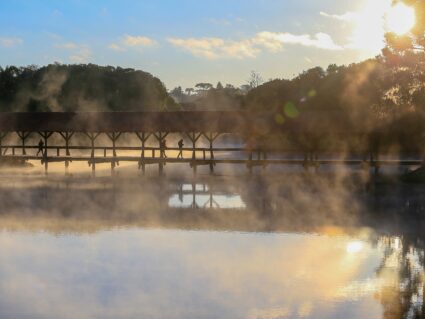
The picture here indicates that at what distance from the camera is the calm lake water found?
10531 millimetres

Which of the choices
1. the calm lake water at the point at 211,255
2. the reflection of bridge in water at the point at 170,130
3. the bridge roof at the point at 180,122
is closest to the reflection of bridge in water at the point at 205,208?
the calm lake water at the point at 211,255

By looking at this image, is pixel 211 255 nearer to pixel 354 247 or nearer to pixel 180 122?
pixel 354 247

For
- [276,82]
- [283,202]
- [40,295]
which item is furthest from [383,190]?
[276,82]

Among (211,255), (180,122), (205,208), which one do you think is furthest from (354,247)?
(180,122)

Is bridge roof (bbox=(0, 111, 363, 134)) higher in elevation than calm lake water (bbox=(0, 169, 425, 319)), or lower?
higher

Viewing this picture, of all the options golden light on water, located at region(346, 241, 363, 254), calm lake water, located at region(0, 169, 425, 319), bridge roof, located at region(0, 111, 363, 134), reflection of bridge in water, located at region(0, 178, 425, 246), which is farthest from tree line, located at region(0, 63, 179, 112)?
golden light on water, located at region(346, 241, 363, 254)

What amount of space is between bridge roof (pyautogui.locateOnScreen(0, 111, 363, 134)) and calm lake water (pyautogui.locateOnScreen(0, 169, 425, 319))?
13.6 m

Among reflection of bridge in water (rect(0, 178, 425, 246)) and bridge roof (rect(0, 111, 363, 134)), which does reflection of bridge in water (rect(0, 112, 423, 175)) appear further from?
reflection of bridge in water (rect(0, 178, 425, 246))

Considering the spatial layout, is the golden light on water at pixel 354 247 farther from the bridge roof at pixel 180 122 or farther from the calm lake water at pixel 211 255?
the bridge roof at pixel 180 122

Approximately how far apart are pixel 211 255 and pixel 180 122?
2714 cm

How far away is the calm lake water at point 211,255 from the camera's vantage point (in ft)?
34.6

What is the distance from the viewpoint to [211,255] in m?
14.2

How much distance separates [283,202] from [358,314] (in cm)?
1337

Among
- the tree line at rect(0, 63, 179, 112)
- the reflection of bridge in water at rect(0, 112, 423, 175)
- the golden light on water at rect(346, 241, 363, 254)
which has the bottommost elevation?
the golden light on water at rect(346, 241, 363, 254)
